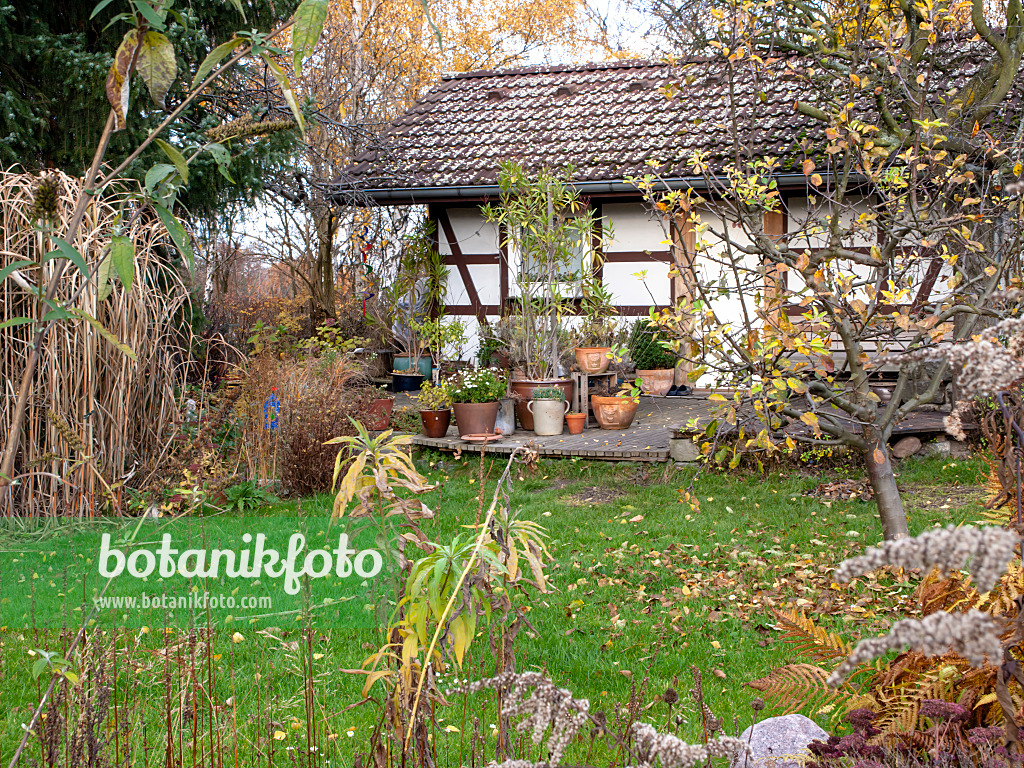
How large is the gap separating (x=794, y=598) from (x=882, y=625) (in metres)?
0.48

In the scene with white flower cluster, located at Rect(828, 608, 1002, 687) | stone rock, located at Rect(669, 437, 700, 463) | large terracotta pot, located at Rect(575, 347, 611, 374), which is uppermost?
large terracotta pot, located at Rect(575, 347, 611, 374)

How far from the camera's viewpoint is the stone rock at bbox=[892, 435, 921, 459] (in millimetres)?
7051

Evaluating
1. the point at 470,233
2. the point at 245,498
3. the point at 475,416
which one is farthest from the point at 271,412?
the point at 470,233

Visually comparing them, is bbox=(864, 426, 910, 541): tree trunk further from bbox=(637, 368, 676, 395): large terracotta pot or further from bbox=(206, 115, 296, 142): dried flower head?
bbox=(637, 368, 676, 395): large terracotta pot

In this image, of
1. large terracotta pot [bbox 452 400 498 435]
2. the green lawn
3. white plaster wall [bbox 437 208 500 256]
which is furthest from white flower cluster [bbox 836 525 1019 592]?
white plaster wall [bbox 437 208 500 256]

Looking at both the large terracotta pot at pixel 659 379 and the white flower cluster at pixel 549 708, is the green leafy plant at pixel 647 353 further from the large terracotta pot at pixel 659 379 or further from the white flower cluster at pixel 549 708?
the white flower cluster at pixel 549 708

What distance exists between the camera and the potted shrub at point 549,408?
817 centimetres

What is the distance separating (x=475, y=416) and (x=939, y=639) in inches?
288

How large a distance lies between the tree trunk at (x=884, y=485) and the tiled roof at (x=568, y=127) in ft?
18.9

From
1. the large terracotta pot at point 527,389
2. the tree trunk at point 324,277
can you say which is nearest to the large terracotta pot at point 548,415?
the large terracotta pot at point 527,389

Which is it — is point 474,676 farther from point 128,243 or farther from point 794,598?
point 794,598

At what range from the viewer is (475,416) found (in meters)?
7.92

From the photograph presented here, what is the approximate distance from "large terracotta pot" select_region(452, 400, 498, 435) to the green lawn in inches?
41.2

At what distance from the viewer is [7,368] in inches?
211
